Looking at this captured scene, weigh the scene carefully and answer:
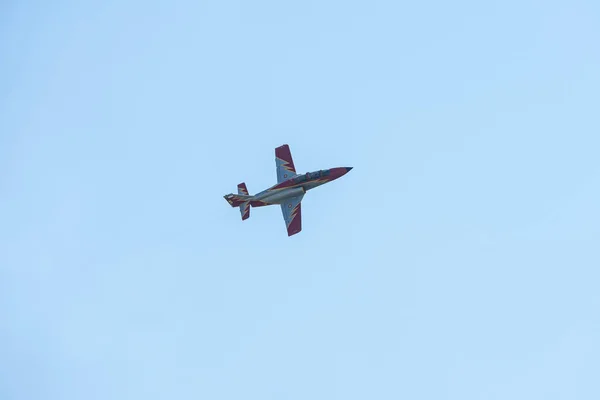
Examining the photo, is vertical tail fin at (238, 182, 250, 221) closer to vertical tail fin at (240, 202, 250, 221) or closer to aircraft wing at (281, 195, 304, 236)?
vertical tail fin at (240, 202, 250, 221)

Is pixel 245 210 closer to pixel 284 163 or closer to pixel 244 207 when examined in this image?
pixel 244 207

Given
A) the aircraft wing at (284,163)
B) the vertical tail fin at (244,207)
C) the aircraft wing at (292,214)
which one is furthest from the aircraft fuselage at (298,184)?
the vertical tail fin at (244,207)

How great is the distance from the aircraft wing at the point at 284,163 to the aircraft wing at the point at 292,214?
3.90 meters

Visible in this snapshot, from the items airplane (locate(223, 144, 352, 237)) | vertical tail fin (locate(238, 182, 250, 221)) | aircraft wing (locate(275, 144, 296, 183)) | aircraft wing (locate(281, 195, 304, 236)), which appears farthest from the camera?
aircraft wing (locate(275, 144, 296, 183))

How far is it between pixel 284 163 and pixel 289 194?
547 centimetres

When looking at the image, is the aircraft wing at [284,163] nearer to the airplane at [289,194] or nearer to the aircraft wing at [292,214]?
the airplane at [289,194]

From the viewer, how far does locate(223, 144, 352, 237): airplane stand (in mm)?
105125

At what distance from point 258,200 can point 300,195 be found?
672 cm

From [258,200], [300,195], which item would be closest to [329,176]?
[300,195]

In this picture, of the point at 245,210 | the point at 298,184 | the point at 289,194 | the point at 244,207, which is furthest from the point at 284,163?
the point at 245,210

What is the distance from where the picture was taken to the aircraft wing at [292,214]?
10438 centimetres

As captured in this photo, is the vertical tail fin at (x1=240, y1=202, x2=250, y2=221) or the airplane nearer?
the airplane

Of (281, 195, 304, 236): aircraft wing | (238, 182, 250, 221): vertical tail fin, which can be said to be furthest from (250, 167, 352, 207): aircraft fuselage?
(238, 182, 250, 221): vertical tail fin

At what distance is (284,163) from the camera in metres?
108
